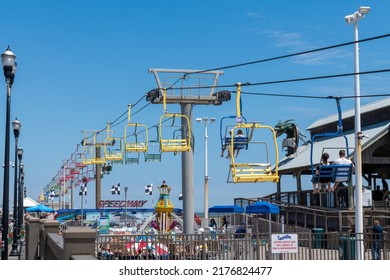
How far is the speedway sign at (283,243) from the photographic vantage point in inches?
830

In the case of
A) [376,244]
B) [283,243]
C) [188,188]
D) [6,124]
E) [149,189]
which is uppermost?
[6,124]

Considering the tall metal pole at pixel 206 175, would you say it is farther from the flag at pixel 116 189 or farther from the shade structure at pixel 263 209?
the flag at pixel 116 189

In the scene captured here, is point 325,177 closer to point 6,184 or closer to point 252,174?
point 252,174

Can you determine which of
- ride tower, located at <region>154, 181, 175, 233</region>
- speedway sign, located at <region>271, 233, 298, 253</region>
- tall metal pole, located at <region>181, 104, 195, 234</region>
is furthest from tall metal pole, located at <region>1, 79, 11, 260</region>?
ride tower, located at <region>154, 181, 175, 233</region>

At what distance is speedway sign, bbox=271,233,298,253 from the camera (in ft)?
69.2

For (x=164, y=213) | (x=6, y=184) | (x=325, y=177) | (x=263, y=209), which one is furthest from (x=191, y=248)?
(x=164, y=213)

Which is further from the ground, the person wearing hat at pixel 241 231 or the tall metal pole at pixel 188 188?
the tall metal pole at pixel 188 188

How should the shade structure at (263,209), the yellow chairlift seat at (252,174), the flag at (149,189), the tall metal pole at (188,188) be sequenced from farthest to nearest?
the flag at (149,189)
the shade structure at (263,209)
the tall metal pole at (188,188)
the yellow chairlift seat at (252,174)

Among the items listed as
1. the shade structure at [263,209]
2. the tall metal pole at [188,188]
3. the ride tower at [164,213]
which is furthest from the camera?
→ the ride tower at [164,213]

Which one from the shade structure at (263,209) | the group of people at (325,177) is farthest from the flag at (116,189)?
the group of people at (325,177)

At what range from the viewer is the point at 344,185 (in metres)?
36.8

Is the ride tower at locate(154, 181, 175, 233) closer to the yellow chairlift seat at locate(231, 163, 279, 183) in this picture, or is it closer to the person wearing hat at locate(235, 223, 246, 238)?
the person wearing hat at locate(235, 223, 246, 238)

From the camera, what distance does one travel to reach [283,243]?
70.0 feet
